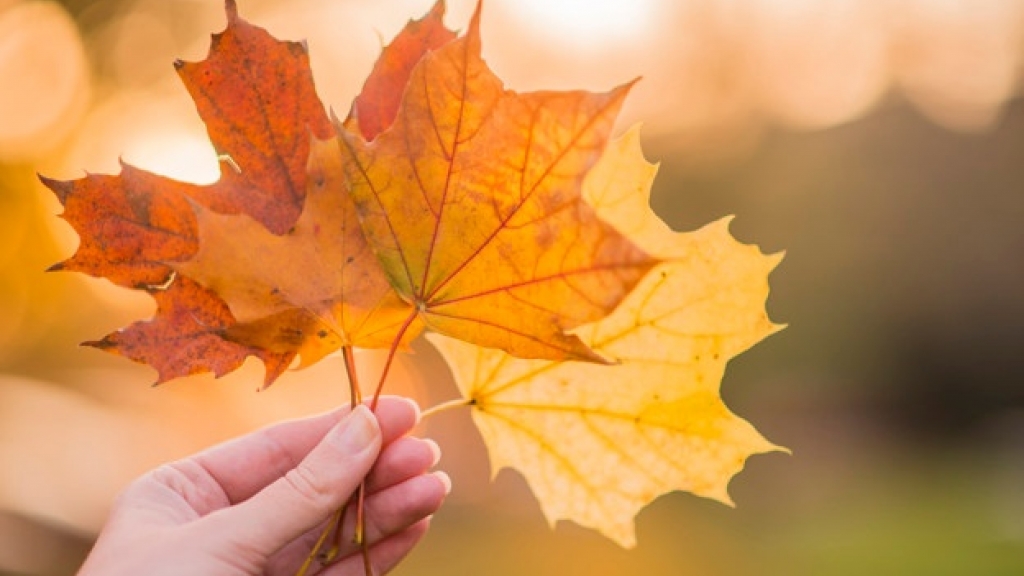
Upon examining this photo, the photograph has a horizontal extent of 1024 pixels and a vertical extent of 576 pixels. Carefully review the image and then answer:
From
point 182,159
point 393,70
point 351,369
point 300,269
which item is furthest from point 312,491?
point 182,159

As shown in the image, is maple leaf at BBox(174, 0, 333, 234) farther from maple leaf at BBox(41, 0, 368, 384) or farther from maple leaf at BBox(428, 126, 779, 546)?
maple leaf at BBox(428, 126, 779, 546)

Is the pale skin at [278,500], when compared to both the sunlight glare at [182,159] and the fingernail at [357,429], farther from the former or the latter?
the sunlight glare at [182,159]

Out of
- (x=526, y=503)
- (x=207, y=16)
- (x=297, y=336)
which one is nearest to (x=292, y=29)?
(x=207, y=16)

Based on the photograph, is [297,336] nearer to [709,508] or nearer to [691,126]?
[709,508]

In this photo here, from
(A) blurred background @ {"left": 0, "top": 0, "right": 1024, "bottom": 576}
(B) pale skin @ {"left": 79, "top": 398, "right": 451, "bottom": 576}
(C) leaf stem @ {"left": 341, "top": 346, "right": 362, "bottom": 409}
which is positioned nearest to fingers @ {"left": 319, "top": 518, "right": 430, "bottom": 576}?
(B) pale skin @ {"left": 79, "top": 398, "right": 451, "bottom": 576}

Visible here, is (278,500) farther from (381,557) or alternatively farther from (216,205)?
(381,557)

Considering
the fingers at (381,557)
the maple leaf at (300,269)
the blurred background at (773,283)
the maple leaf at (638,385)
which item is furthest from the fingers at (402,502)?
the blurred background at (773,283)
